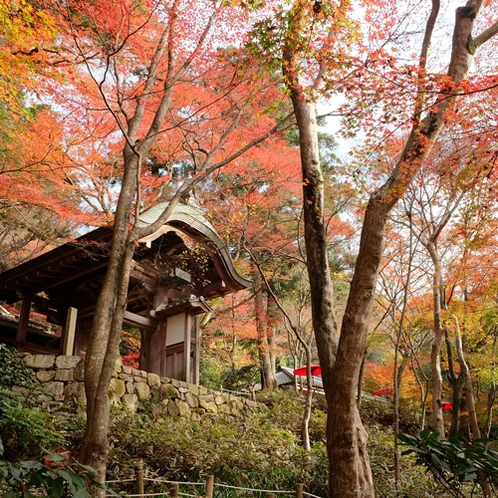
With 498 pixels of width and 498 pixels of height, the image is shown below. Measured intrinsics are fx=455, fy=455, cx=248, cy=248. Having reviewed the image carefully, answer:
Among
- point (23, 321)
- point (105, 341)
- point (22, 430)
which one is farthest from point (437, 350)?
point (23, 321)

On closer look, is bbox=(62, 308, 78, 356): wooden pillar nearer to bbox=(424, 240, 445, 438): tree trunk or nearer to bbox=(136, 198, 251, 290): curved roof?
bbox=(136, 198, 251, 290): curved roof

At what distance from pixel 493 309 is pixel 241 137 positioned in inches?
367

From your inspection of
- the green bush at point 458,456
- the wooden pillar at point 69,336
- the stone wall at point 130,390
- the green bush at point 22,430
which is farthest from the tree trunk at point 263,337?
the green bush at point 458,456

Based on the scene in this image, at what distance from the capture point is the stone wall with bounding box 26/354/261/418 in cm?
848

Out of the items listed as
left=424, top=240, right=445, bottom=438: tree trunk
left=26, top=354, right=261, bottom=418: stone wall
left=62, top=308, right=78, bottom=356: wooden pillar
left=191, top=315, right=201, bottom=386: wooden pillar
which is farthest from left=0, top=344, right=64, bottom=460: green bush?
left=424, top=240, right=445, bottom=438: tree trunk

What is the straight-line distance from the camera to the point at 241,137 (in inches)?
614

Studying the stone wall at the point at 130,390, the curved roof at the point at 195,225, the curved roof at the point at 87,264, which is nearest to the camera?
the stone wall at the point at 130,390

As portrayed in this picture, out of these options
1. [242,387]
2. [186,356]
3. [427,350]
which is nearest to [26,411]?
[186,356]

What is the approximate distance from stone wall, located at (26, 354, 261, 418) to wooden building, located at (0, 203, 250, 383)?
68 cm

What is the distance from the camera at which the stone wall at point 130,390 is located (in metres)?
8.48

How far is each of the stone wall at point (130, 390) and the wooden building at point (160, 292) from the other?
26.7 inches

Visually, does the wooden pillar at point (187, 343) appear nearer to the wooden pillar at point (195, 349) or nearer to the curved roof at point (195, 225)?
the wooden pillar at point (195, 349)

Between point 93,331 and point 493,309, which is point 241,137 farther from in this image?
point 93,331

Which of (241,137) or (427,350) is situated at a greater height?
(241,137)
